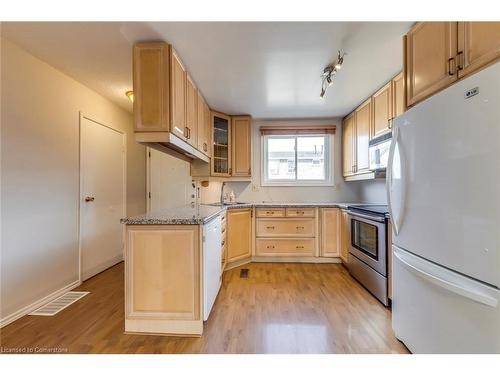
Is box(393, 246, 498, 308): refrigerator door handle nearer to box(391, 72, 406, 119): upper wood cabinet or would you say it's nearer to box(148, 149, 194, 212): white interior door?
box(391, 72, 406, 119): upper wood cabinet

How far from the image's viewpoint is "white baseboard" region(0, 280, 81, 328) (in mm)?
1912

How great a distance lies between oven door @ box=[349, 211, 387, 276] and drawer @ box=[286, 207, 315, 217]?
1.91ft

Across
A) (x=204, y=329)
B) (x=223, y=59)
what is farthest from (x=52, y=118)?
(x=204, y=329)

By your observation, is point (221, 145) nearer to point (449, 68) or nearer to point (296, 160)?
point (296, 160)

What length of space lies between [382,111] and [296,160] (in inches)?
64.2

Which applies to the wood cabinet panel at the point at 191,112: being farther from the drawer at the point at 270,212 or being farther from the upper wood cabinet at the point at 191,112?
the drawer at the point at 270,212

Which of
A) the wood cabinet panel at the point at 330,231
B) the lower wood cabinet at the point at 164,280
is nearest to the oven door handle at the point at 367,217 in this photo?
the wood cabinet panel at the point at 330,231

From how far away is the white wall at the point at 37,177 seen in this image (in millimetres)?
1953

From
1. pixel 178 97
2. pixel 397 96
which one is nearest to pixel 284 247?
pixel 397 96

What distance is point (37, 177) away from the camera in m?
2.21

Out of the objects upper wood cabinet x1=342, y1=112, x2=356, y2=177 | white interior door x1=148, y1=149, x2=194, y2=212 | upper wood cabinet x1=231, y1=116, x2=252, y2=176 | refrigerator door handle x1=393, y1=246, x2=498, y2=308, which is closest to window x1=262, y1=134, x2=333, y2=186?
upper wood cabinet x1=342, y1=112, x2=356, y2=177

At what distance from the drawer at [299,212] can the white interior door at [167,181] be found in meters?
1.64

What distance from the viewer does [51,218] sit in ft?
7.72
